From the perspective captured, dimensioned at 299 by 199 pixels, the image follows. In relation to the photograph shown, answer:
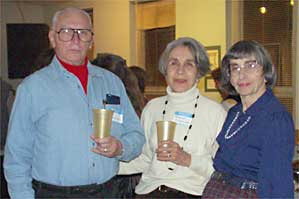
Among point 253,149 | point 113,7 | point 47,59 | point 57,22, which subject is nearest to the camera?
point 253,149

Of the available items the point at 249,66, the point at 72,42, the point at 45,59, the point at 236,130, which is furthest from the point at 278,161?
the point at 45,59

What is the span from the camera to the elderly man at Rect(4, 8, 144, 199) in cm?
176

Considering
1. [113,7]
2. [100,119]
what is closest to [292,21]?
[113,7]

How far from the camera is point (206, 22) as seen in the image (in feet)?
18.5

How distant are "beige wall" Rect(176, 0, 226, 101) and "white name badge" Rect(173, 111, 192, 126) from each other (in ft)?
12.0

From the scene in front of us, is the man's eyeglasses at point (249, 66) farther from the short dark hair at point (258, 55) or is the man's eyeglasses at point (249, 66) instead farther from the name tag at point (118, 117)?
the name tag at point (118, 117)

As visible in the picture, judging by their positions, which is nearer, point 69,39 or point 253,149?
point 253,149

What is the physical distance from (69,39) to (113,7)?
536 cm

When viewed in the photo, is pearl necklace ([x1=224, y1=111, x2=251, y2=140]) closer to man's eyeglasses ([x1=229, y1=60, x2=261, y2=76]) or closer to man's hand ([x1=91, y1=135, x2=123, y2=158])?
man's eyeglasses ([x1=229, y1=60, x2=261, y2=76])

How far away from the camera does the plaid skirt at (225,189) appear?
164 centimetres

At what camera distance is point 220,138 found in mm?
1835

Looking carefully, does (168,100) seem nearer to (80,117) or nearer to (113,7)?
(80,117)

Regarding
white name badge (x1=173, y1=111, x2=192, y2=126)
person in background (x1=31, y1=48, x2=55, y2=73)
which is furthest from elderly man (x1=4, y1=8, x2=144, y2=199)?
person in background (x1=31, y1=48, x2=55, y2=73)

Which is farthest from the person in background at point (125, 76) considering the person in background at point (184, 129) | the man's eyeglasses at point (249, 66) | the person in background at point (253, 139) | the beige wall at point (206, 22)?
the beige wall at point (206, 22)
